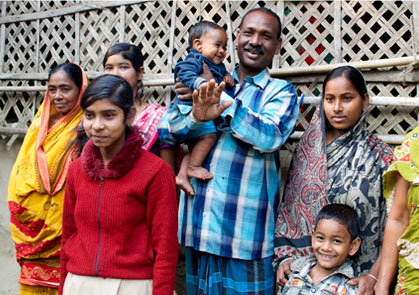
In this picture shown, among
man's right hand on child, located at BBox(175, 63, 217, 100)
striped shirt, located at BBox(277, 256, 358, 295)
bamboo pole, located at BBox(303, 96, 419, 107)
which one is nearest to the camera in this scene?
striped shirt, located at BBox(277, 256, 358, 295)

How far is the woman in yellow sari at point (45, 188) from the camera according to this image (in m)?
3.27

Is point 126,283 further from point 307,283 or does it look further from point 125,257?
point 307,283

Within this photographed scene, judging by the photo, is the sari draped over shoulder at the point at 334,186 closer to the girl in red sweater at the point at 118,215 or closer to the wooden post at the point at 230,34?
the girl in red sweater at the point at 118,215

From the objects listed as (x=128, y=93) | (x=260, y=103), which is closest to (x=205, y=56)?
(x=260, y=103)

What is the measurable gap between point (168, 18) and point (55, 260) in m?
2.45

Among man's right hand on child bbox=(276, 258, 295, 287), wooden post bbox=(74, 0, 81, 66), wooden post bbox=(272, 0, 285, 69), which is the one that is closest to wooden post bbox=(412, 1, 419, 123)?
wooden post bbox=(272, 0, 285, 69)

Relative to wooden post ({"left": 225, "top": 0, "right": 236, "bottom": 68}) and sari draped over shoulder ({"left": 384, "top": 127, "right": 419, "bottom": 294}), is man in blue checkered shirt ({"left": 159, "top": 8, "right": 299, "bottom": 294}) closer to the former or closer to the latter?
sari draped over shoulder ({"left": 384, "top": 127, "right": 419, "bottom": 294})

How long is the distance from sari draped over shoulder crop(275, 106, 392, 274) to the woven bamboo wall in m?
0.63

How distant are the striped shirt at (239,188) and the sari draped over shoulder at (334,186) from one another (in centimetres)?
14

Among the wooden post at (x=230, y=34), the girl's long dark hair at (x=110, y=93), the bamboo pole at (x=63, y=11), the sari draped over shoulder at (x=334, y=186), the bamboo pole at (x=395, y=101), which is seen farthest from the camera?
the bamboo pole at (x=63, y=11)

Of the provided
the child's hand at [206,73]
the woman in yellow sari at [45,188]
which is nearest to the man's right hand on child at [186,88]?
the child's hand at [206,73]

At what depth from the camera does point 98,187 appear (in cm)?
232

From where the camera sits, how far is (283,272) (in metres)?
2.64

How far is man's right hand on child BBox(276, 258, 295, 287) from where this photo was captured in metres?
2.63
